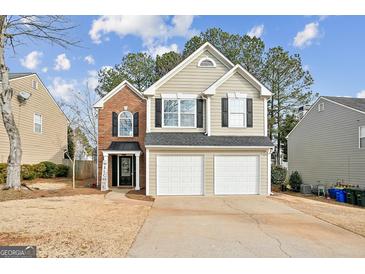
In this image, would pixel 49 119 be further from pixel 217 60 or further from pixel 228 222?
pixel 228 222

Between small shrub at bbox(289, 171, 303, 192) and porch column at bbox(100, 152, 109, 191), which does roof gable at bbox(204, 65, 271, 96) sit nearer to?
porch column at bbox(100, 152, 109, 191)

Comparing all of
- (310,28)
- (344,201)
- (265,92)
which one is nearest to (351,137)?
(344,201)

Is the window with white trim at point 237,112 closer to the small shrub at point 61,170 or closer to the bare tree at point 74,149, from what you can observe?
the bare tree at point 74,149

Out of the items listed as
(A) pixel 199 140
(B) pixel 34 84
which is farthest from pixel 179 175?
(B) pixel 34 84

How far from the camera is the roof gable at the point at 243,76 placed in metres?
15.8

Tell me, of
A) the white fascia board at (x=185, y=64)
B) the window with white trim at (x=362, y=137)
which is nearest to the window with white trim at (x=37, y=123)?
the white fascia board at (x=185, y=64)

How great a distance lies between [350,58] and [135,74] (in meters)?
20.9

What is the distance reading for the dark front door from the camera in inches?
740

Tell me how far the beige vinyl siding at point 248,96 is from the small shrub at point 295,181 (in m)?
6.71

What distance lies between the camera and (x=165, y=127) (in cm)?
1598

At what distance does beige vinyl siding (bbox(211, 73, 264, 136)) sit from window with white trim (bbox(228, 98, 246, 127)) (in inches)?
12.7

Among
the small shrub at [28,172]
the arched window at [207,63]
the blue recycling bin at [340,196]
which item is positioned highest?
the arched window at [207,63]

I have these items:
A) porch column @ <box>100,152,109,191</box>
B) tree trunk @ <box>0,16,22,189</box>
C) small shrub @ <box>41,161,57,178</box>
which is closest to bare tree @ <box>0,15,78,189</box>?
tree trunk @ <box>0,16,22,189</box>

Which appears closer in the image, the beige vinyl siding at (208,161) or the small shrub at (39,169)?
the beige vinyl siding at (208,161)
